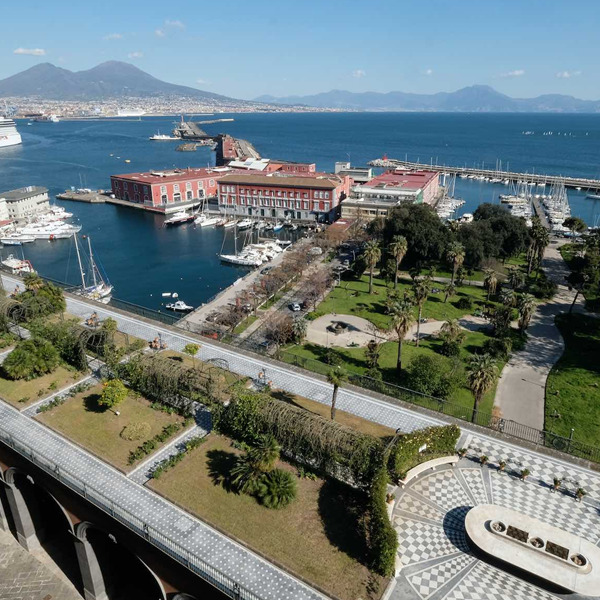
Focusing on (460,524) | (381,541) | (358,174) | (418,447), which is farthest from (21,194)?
(460,524)

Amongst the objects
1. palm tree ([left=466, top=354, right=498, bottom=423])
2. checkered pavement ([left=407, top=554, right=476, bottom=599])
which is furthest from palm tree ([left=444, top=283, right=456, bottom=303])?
checkered pavement ([left=407, top=554, right=476, bottom=599])

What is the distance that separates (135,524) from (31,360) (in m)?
16.2

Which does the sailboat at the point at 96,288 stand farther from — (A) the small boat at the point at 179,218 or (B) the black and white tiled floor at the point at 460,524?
(B) the black and white tiled floor at the point at 460,524

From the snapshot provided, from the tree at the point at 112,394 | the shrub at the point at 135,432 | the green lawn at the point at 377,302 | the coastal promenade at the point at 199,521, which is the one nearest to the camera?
the coastal promenade at the point at 199,521

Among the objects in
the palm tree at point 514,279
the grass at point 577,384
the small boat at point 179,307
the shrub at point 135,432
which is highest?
the shrub at point 135,432

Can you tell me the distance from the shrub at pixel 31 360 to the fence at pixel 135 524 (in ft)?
→ 20.8

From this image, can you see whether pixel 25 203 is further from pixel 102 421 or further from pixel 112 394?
pixel 102 421

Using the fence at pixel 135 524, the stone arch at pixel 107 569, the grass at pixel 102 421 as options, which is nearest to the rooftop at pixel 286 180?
the grass at pixel 102 421

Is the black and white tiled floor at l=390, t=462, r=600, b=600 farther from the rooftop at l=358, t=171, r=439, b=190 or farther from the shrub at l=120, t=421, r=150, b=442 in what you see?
the rooftop at l=358, t=171, r=439, b=190

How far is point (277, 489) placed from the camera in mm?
20812

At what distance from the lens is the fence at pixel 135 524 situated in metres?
16.7

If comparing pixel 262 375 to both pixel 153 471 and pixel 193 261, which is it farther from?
pixel 193 261

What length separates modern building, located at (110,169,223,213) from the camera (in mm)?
111688

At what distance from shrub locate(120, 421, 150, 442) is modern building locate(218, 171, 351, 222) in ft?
266
